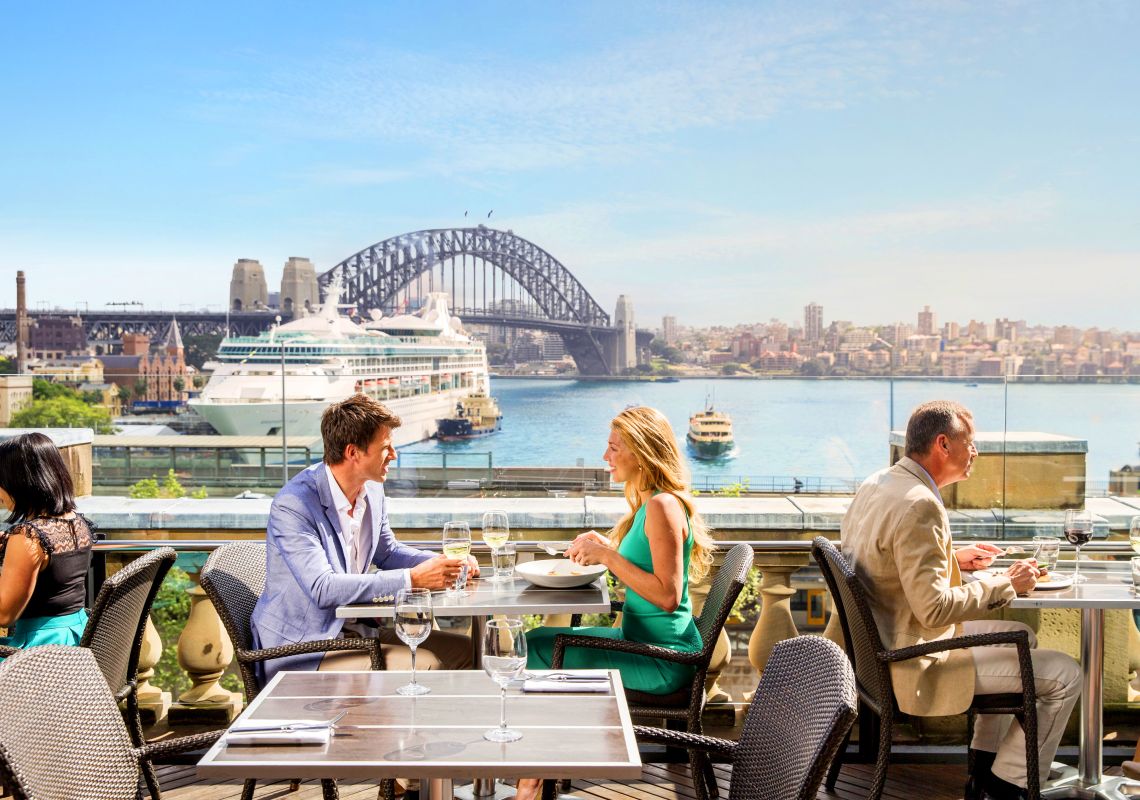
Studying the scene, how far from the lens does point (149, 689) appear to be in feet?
9.91

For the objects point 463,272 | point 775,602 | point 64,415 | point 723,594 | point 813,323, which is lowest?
point 64,415

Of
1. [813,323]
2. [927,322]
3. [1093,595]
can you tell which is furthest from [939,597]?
[927,322]

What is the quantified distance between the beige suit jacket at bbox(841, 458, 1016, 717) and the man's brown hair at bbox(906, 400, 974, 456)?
→ 43mm

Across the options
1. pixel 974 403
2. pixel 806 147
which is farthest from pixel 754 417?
pixel 974 403

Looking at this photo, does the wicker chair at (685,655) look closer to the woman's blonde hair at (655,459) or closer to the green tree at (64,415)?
the woman's blonde hair at (655,459)

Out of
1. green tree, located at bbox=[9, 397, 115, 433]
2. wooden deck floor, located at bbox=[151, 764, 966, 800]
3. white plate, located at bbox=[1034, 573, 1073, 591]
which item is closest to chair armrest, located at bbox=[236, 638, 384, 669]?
wooden deck floor, located at bbox=[151, 764, 966, 800]

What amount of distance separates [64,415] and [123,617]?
1968 centimetres

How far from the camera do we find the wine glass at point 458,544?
2.24 m

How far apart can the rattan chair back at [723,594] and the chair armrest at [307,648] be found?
2.36ft

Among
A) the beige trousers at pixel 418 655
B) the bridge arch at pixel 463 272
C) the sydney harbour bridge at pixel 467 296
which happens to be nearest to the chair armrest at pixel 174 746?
the beige trousers at pixel 418 655

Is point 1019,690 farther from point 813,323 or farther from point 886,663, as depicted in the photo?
point 813,323

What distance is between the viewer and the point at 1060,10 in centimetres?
4731

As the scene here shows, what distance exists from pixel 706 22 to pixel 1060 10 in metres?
17.1

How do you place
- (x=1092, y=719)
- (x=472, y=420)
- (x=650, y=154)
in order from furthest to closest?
(x=650, y=154) → (x=472, y=420) → (x=1092, y=719)
